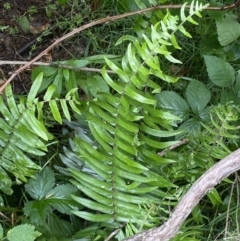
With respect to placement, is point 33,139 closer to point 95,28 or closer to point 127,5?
point 127,5

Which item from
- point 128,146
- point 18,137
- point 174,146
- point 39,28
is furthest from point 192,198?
point 39,28

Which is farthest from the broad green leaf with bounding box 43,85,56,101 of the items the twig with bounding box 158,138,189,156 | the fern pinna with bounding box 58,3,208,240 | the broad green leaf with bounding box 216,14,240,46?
the broad green leaf with bounding box 216,14,240,46

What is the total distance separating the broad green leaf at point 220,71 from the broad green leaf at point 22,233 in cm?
91

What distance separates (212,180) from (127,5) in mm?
880

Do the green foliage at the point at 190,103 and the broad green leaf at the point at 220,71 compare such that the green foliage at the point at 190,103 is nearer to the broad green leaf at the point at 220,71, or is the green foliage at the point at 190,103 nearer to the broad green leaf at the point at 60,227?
the broad green leaf at the point at 220,71

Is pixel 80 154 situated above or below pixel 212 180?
above

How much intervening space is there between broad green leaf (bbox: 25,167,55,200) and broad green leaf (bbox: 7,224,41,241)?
0.26 m

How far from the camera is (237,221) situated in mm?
1689

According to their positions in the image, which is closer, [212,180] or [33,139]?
[212,180]

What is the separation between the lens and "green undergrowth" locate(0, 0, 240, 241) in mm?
1502

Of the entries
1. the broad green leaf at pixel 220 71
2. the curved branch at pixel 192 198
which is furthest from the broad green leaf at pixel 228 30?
the curved branch at pixel 192 198

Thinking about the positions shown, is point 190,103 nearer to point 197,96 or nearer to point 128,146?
point 197,96

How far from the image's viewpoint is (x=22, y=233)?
4.79ft

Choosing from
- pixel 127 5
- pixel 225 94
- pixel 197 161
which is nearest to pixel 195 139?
pixel 197 161
